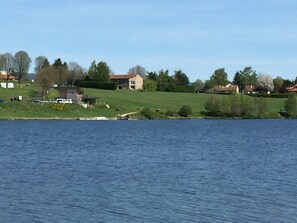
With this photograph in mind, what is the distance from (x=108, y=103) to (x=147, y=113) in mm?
15657

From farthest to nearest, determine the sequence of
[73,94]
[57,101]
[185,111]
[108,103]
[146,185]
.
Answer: [108,103] → [73,94] → [185,111] → [57,101] → [146,185]

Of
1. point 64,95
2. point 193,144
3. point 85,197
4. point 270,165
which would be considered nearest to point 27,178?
point 85,197

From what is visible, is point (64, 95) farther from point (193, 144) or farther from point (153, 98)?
point (193, 144)

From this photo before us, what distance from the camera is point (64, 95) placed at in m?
162


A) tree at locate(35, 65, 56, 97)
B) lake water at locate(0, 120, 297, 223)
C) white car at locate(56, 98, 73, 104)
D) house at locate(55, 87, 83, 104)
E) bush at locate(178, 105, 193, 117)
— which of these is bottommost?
lake water at locate(0, 120, 297, 223)

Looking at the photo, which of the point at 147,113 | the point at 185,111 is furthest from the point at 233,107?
the point at 147,113

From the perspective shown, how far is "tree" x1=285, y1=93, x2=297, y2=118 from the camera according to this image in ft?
543

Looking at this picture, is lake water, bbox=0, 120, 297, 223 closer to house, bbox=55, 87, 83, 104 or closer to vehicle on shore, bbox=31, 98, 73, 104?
vehicle on shore, bbox=31, 98, 73, 104

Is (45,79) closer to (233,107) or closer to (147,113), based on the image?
(147,113)

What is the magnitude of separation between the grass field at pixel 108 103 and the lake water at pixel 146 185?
72119 mm

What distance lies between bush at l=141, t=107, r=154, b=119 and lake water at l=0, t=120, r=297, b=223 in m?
85.6

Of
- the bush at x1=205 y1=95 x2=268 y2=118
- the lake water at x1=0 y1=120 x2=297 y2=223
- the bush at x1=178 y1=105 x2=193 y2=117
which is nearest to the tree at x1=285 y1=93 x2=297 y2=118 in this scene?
the bush at x1=205 y1=95 x2=268 y2=118

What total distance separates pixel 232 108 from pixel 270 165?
115m

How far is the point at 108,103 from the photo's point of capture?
16500 centimetres
